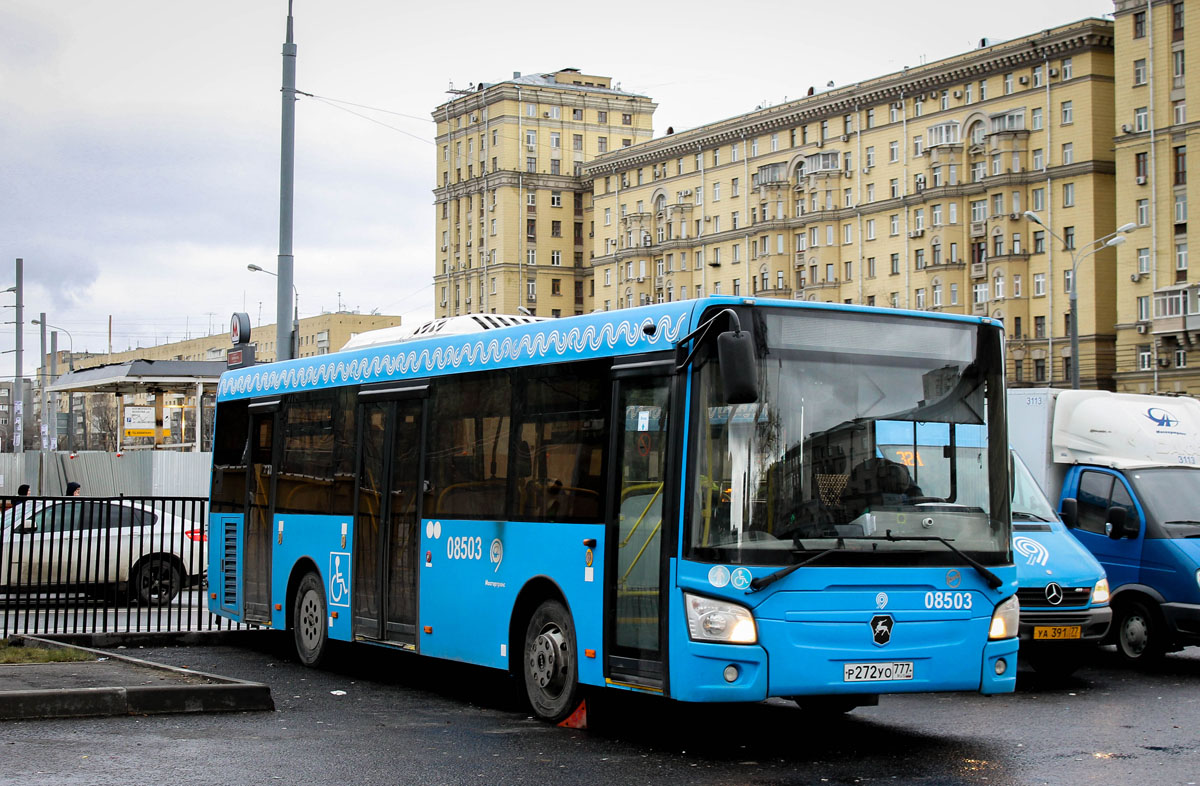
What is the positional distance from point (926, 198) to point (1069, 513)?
82.3 metres

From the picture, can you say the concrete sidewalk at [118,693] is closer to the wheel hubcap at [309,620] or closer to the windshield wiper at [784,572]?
the wheel hubcap at [309,620]

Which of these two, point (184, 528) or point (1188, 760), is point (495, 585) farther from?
point (184, 528)

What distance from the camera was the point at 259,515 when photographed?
15.6 meters

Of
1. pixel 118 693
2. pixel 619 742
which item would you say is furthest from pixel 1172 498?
pixel 118 693

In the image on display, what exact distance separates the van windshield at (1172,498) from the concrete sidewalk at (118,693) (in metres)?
8.77

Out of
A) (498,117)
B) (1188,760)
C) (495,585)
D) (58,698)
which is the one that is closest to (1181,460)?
(1188,760)

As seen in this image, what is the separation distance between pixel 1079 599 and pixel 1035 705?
58.1 inches

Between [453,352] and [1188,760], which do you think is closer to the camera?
[1188,760]

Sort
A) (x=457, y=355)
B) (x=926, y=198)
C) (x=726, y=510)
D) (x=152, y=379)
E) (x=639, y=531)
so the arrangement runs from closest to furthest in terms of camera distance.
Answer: (x=726, y=510) → (x=639, y=531) → (x=457, y=355) → (x=152, y=379) → (x=926, y=198)

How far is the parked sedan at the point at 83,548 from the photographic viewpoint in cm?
1518

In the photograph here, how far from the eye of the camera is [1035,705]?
1230 centimetres

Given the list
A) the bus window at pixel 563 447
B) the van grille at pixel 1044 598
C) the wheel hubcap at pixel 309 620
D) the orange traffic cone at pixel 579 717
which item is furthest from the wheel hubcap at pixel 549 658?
the van grille at pixel 1044 598

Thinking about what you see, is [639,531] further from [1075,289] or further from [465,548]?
[1075,289]

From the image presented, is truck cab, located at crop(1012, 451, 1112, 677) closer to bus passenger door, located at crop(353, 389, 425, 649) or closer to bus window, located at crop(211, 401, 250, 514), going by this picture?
bus passenger door, located at crop(353, 389, 425, 649)
